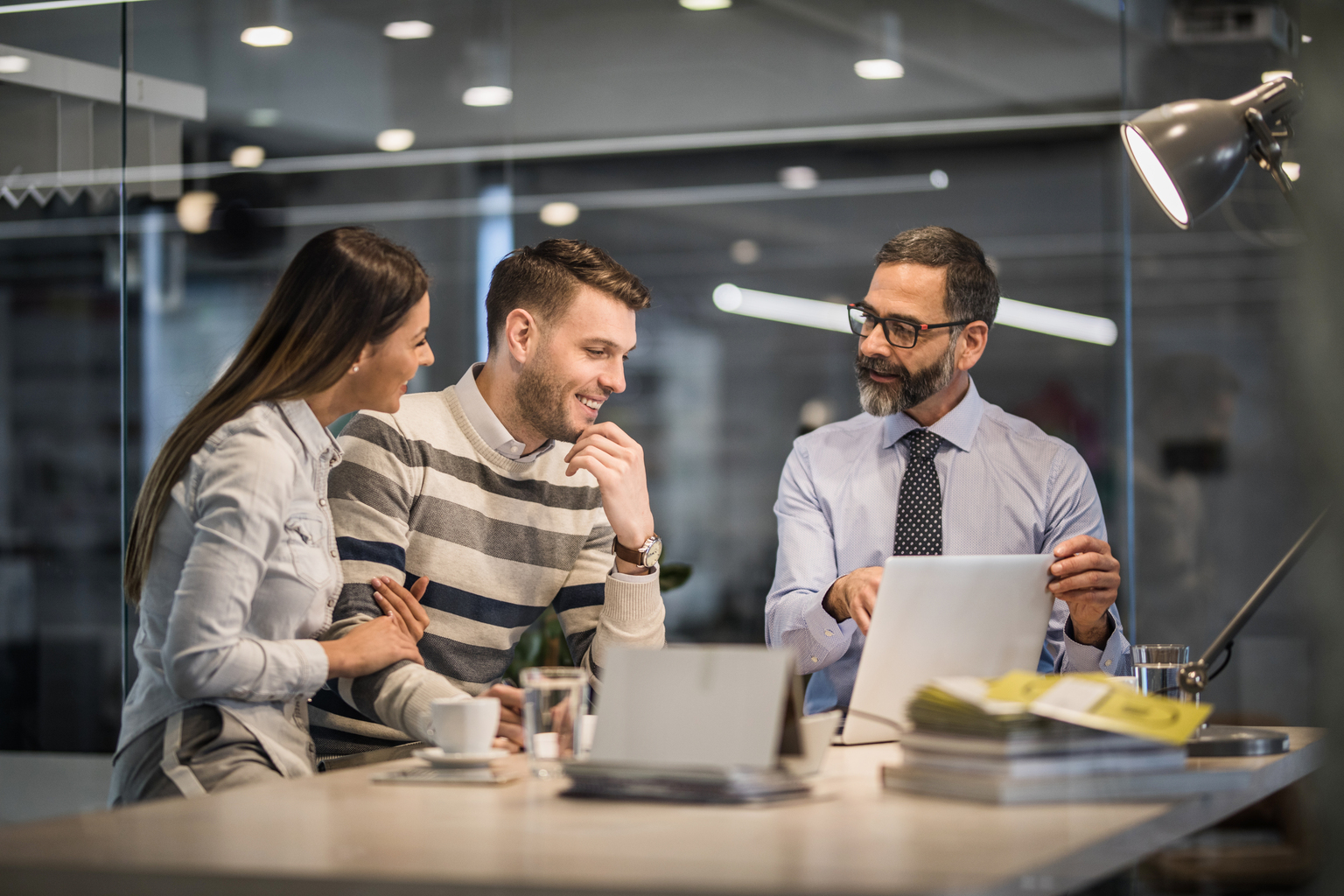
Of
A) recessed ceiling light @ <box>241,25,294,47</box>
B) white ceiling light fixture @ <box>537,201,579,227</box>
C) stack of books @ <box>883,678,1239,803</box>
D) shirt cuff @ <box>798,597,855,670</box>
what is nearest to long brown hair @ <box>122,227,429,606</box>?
shirt cuff @ <box>798,597,855,670</box>

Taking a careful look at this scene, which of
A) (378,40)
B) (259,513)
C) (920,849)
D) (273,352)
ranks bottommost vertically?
(920,849)

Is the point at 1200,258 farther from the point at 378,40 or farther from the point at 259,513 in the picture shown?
the point at 259,513

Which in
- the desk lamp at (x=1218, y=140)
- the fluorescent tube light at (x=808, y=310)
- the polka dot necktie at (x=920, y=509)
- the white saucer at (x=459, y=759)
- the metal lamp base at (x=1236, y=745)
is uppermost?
the fluorescent tube light at (x=808, y=310)

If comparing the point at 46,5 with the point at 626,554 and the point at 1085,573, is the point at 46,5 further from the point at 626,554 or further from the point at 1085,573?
the point at 1085,573

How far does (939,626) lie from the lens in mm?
1753

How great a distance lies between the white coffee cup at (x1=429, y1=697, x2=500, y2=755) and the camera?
157 centimetres

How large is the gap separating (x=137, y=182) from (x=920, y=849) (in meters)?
2.81

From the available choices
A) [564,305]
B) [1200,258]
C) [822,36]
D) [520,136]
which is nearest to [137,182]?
[564,305]

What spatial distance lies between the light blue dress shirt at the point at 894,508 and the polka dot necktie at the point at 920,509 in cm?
1

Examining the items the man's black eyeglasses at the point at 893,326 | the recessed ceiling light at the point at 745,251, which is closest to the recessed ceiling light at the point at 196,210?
the man's black eyeglasses at the point at 893,326

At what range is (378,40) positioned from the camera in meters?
3.68

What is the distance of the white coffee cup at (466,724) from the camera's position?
1.57 metres

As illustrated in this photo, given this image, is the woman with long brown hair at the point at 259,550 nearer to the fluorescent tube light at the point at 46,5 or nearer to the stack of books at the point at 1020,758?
the stack of books at the point at 1020,758

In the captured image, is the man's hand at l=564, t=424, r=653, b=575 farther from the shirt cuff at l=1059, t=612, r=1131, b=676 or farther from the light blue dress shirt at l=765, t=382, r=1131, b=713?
the shirt cuff at l=1059, t=612, r=1131, b=676
